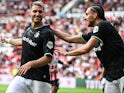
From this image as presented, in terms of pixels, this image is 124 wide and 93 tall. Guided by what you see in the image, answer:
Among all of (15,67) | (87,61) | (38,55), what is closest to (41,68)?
(38,55)

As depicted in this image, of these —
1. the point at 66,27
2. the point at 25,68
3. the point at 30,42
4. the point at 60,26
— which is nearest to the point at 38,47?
the point at 30,42

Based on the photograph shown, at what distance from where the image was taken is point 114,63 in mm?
8469

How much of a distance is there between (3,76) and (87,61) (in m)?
5.29

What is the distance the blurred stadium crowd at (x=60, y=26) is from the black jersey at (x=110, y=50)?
1755 centimetres

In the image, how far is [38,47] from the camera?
27.8 ft

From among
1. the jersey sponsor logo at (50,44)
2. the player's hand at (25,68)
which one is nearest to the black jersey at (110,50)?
the jersey sponsor logo at (50,44)

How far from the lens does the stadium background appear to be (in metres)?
26.9

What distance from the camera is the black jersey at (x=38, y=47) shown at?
8422mm

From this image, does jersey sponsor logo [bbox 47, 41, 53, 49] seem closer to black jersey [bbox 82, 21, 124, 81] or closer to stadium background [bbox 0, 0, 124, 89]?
black jersey [bbox 82, 21, 124, 81]

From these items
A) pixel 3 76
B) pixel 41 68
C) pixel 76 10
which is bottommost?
pixel 3 76

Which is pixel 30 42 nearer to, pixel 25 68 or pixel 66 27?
pixel 25 68

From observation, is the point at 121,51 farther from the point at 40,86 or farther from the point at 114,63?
the point at 40,86

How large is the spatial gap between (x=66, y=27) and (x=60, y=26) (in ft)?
1.40

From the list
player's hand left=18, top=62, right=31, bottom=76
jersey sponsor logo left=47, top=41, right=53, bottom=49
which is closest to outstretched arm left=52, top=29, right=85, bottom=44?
jersey sponsor logo left=47, top=41, right=53, bottom=49
